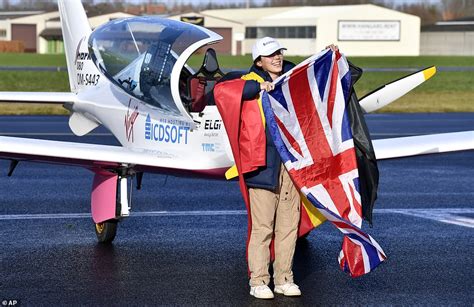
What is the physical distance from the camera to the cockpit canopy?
30.9ft

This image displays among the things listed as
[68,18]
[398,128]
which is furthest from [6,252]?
[398,128]

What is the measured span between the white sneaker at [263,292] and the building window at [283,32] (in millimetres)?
96173

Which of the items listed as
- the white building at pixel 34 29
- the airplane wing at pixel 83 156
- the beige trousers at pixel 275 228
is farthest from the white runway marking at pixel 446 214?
the white building at pixel 34 29

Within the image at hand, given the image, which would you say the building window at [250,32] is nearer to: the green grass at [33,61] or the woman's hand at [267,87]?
the green grass at [33,61]

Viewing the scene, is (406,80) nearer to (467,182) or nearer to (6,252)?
(6,252)

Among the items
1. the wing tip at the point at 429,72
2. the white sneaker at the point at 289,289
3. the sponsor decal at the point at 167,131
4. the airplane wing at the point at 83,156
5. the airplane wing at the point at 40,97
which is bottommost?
the white sneaker at the point at 289,289

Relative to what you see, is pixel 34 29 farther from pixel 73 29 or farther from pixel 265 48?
pixel 265 48

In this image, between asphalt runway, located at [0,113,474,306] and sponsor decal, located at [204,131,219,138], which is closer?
asphalt runway, located at [0,113,474,306]

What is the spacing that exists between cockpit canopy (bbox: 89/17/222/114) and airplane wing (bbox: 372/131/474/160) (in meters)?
1.73

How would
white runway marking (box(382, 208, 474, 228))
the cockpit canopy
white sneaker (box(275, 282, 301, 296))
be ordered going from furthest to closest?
1. white runway marking (box(382, 208, 474, 228))
2. the cockpit canopy
3. white sneaker (box(275, 282, 301, 296))

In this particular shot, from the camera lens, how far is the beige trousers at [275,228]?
7418 millimetres

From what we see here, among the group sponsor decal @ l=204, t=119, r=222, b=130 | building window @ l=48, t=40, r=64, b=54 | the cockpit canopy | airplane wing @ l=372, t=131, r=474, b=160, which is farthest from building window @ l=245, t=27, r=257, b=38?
sponsor decal @ l=204, t=119, r=222, b=130

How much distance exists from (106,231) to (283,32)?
318 ft

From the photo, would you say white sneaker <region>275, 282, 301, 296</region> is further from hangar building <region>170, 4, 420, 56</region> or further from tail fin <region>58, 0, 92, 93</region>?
hangar building <region>170, 4, 420, 56</region>
